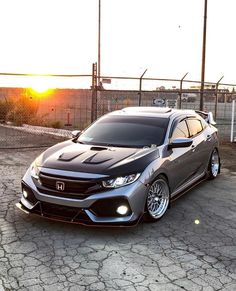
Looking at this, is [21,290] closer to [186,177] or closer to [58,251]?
[58,251]

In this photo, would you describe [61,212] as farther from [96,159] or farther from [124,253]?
[124,253]

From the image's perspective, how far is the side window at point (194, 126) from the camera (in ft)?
22.7

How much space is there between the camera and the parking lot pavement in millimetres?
3674

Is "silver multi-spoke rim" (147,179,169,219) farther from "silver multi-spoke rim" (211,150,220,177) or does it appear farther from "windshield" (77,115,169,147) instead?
"silver multi-spoke rim" (211,150,220,177)

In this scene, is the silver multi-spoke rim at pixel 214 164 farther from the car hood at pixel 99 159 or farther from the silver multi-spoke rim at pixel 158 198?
the car hood at pixel 99 159

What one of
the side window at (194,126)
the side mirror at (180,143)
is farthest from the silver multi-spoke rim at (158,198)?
the side window at (194,126)

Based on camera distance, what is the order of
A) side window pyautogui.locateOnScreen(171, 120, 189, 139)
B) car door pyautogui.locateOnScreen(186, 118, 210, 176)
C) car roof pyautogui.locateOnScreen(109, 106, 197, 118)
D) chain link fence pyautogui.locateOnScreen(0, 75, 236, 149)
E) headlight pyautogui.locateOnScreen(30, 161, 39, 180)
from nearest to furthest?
headlight pyautogui.locateOnScreen(30, 161, 39, 180) → side window pyautogui.locateOnScreen(171, 120, 189, 139) → car roof pyautogui.locateOnScreen(109, 106, 197, 118) → car door pyautogui.locateOnScreen(186, 118, 210, 176) → chain link fence pyautogui.locateOnScreen(0, 75, 236, 149)

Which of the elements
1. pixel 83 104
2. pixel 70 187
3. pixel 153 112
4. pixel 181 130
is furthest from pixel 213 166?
→ pixel 83 104

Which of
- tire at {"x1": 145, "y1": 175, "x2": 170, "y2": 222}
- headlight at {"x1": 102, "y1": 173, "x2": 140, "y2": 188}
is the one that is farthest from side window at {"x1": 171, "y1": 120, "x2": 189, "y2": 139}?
headlight at {"x1": 102, "y1": 173, "x2": 140, "y2": 188}

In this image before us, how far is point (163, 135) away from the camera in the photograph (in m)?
5.96

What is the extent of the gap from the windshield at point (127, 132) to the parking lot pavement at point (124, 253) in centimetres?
114

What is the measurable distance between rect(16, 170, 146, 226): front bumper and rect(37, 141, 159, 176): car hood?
26 centimetres

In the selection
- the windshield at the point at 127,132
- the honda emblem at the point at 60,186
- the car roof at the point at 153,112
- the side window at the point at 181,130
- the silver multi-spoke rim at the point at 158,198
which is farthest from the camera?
the car roof at the point at 153,112

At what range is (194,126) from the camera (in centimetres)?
714
